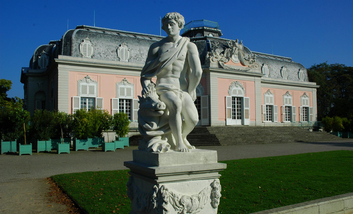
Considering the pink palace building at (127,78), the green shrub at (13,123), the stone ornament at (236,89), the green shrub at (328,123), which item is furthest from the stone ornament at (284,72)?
the green shrub at (13,123)

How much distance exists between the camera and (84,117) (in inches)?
683

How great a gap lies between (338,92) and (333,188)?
4075 centimetres

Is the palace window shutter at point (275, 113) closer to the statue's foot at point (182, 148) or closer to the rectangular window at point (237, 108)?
the rectangular window at point (237, 108)

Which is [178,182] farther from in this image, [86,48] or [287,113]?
[287,113]

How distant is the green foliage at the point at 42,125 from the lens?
53.4ft

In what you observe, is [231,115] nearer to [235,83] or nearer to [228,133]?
[235,83]

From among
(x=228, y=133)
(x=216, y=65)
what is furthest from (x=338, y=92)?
(x=228, y=133)

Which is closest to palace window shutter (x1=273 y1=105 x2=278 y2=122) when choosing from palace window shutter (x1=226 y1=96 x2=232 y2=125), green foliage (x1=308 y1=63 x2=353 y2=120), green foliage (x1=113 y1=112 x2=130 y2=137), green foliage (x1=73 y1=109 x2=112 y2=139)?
palace window shutter (x1=226 y1=96 x2=232 y2=125)

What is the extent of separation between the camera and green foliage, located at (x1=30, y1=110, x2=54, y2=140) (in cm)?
1627

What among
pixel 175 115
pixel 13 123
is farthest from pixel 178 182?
pixel 13 123

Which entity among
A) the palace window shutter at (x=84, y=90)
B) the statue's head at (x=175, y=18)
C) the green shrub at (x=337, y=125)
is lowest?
the green shrub at (x=337, y=125)

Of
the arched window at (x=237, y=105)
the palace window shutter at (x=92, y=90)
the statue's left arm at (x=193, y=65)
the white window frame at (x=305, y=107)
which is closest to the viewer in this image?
the statue's left arm at (x=193, y=65)

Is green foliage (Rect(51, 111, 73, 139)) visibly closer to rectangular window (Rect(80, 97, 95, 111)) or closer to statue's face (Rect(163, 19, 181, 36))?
rectangular window (Rect(80, 97, 95, 111))

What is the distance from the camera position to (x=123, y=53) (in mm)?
23891
